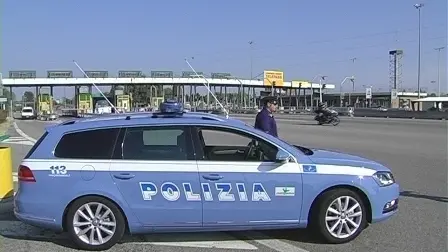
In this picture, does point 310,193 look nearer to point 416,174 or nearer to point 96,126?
point 96,126

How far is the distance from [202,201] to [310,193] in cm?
123

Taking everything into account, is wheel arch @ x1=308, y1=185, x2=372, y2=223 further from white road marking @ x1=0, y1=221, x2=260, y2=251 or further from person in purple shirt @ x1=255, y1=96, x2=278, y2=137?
person in purple shirt @ x1=255, y1=96, x2=278, y2=137

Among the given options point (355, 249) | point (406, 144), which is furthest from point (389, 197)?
point (406, 144)

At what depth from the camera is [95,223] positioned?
5.82 metres

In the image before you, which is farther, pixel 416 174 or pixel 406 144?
pixel 406 144

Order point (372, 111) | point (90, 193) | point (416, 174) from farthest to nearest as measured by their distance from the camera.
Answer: point (372, 111) < point (416, 174) < point (90, 193)

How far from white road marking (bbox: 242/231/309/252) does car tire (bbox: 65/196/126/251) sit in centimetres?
157

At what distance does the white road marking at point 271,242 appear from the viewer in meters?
5.78

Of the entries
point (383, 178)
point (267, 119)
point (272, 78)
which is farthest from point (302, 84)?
point (383, 178)

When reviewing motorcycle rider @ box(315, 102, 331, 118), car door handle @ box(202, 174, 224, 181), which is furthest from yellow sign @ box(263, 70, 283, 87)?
car door handle @ box(202, 174, 224, 181)

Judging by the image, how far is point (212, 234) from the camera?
251 inches

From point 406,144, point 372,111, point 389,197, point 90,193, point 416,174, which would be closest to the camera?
point 90,193

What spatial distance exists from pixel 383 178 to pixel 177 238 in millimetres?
2581

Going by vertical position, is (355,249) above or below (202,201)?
below
